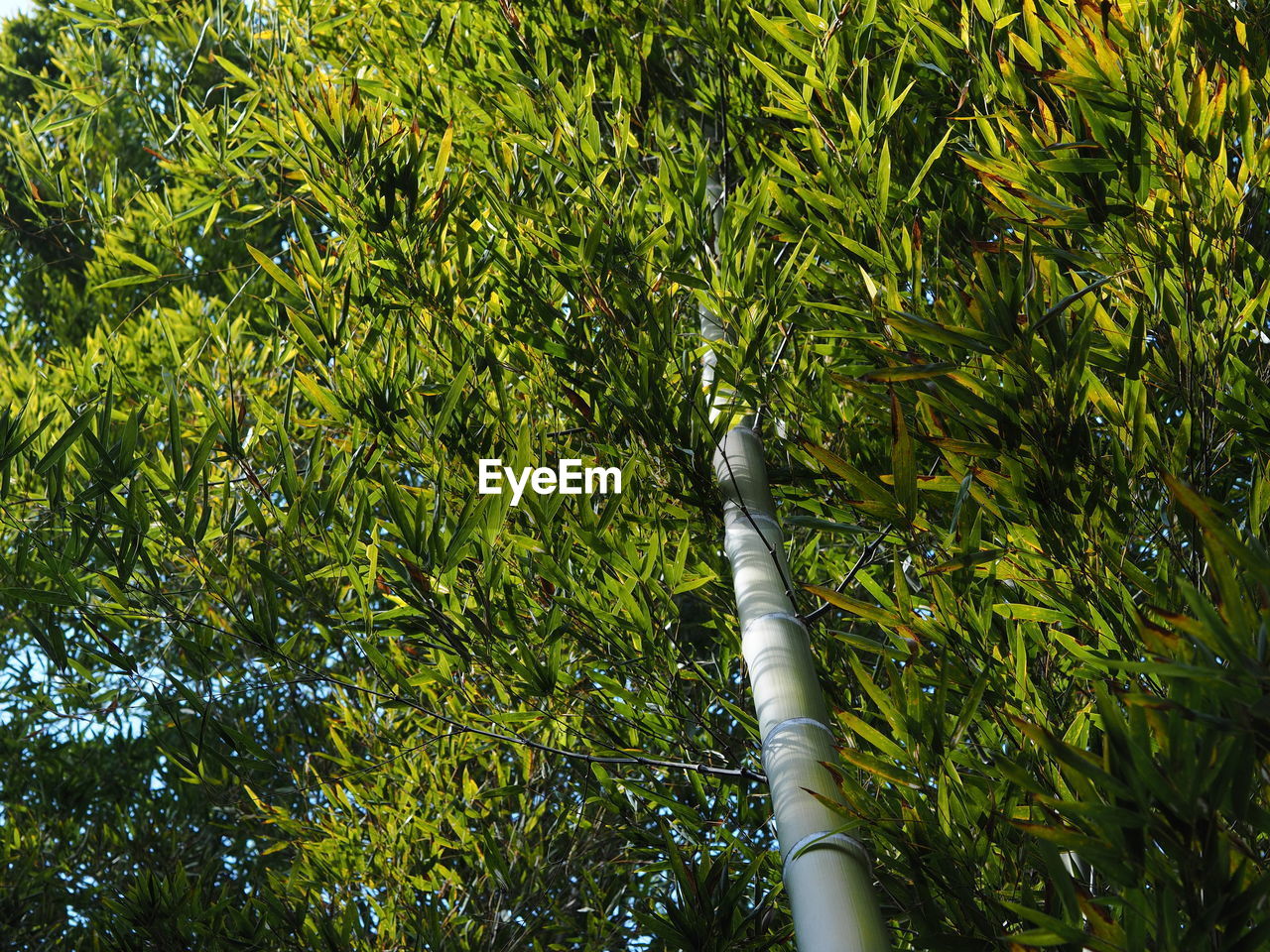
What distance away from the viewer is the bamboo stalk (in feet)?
4.84

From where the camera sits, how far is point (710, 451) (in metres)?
2.00

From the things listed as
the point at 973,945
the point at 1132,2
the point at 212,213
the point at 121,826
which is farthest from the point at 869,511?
the point at 121,826

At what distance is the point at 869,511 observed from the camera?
4.78ft

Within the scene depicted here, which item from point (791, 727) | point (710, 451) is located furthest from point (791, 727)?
point (710, 451)

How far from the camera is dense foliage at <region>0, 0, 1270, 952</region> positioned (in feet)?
4.61

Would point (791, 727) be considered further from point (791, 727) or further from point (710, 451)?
point (710, 451)

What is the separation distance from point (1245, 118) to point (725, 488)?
1.04 meters

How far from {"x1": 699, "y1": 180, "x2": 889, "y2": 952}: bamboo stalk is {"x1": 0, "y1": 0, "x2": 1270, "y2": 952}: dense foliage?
0.06 meters

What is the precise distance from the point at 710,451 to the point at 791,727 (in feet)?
1.82

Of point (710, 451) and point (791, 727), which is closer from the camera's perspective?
point (791, 727)

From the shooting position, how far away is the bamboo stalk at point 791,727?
1.48m

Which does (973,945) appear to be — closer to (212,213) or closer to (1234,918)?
(1234,918)

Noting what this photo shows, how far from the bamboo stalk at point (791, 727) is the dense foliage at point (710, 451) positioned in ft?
0.20

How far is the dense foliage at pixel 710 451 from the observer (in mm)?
1405
